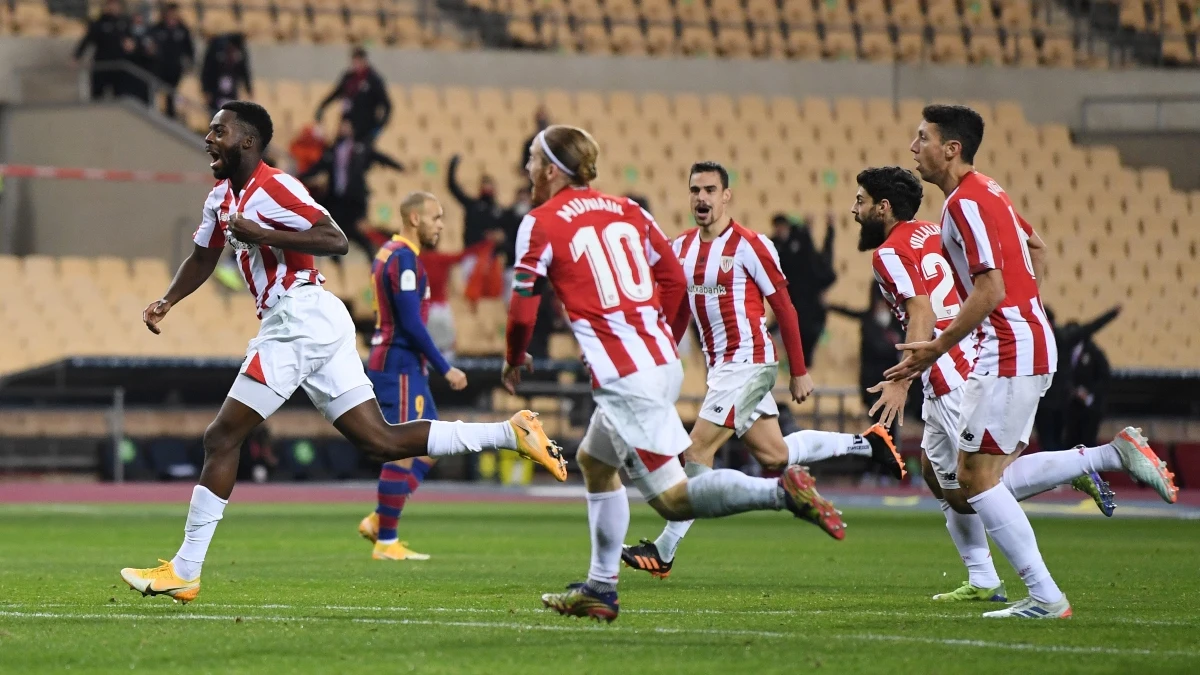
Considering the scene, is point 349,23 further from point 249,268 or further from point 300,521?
point 249,268

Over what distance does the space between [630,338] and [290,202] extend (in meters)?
2.00

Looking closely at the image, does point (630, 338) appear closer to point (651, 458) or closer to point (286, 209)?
point (651, 458)

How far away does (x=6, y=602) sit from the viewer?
8.60 meters

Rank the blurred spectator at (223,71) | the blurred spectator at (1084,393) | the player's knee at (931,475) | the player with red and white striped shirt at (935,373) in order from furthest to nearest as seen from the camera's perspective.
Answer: the blurred spectator at (223,71), the blurred spectator at (1084,393), the player's knee at (931,475), the player with red and white striped shirt at (935,373)

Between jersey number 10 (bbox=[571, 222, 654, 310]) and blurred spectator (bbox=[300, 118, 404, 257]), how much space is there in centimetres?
1682

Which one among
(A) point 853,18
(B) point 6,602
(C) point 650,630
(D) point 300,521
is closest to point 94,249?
(D) point 300,521

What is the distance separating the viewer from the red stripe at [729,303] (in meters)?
10.8

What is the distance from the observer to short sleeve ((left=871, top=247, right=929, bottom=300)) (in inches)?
360

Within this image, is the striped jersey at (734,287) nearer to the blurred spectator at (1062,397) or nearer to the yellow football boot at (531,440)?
the yellow football boot at (531,440)

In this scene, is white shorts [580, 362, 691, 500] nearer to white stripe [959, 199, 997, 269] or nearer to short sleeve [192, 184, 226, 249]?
white stripe [959, 199, 997, 269]

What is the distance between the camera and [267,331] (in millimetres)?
8578

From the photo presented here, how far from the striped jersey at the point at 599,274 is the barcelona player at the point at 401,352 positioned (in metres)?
4.29

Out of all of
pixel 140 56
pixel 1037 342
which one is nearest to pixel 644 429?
pixel 1037 342

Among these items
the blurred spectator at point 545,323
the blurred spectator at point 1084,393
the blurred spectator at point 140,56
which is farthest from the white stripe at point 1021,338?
the blurred spectator at point 140,56
